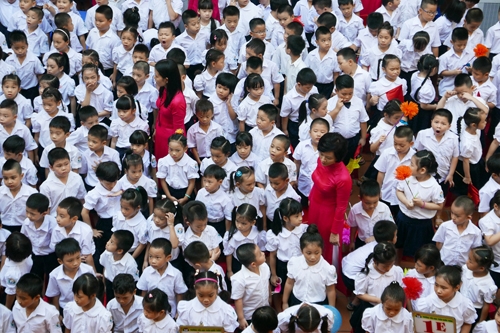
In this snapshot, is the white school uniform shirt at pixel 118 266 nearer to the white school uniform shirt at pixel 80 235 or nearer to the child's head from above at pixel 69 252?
the white school uniform shirt at pixel 80 235

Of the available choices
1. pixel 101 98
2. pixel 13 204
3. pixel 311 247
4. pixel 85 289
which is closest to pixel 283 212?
pixel 311 247

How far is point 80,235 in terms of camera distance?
5.57m

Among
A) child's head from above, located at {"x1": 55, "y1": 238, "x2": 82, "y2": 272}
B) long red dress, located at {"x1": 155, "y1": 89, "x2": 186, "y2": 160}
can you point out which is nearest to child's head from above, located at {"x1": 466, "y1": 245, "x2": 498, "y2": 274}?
child's head from above, located at {"x1": 55, "y1": 238, "x2": 82, "y2": 272}

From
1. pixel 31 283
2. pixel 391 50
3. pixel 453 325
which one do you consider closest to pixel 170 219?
pixel 31 283

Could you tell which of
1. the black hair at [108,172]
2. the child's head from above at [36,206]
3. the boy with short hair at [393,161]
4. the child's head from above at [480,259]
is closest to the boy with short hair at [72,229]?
the child's head from above at [36,206]

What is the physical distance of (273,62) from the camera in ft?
25.1

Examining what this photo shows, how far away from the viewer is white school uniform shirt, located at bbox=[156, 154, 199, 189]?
6391 millimetres

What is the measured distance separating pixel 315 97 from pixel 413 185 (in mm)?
1223

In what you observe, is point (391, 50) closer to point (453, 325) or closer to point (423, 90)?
point (423, 90)

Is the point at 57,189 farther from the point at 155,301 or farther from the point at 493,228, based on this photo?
the point at 493,228

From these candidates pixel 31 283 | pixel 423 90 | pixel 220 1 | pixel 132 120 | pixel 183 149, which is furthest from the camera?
pixel 220 1

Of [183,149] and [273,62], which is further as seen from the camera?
[273,62]

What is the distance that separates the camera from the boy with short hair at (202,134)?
22.2ft

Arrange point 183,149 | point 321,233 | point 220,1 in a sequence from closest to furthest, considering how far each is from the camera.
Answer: point 321,233 < point 183,149 < point 220,1
